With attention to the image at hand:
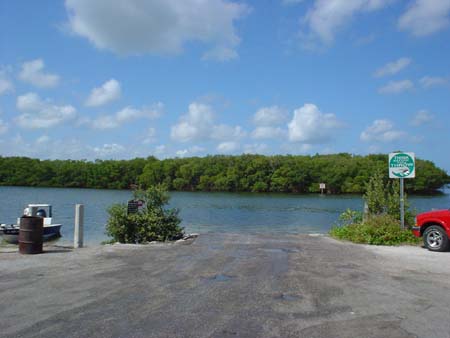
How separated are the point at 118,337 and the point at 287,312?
2.47 meters

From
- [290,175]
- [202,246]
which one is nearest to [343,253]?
[202,246]

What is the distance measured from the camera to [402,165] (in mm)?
15688

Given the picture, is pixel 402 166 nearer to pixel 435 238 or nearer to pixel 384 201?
pixel 384 201

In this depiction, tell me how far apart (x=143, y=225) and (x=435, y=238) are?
9.77 m

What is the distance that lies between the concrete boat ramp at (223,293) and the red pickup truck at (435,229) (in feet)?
2.56

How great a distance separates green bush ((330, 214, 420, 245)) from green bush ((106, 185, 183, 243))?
6509 millimetres

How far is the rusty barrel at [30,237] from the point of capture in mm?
11883

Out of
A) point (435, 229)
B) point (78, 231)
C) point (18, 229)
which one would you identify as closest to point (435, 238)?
point (435, 229)

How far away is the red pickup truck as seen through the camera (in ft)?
42.1

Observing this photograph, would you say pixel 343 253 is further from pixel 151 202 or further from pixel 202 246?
pixel 151 202

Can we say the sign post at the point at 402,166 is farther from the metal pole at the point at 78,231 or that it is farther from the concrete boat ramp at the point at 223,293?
the metal pole at the point at 78,231

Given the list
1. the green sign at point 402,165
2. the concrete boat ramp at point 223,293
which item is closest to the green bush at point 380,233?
the green sign at point 402,165

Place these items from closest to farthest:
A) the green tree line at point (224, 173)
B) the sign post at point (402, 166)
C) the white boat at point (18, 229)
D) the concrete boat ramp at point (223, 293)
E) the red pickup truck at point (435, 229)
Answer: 1. the concrete boat ramp at point (223, 293)
2. the red pickup truck at point (435, 229)
3. the sign post at point (402, 166)
4. the white boat at point (18, 229)
5. the green tree line at point (224, 173)

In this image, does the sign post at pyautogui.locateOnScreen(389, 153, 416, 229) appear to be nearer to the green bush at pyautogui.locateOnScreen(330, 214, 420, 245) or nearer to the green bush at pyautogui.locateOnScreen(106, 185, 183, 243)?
the green bush at pyautogui.locateOnScreen(330, 214, 420, 245)
